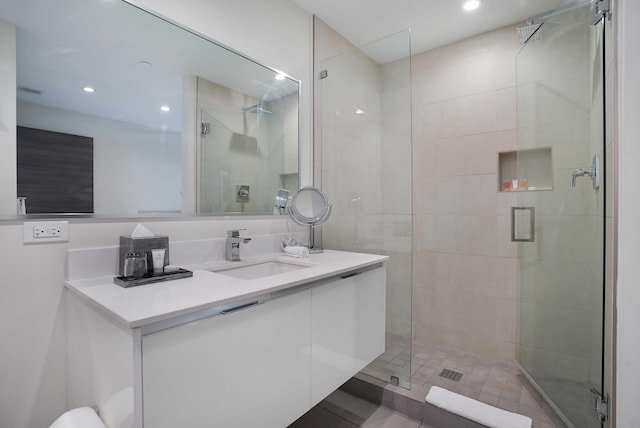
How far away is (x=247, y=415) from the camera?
1.10 m

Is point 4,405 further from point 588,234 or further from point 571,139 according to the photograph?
point 571,139

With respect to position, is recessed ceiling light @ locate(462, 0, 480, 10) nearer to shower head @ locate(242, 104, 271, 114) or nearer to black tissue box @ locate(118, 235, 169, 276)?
shower head @ locate(242, 104, 271, 114)

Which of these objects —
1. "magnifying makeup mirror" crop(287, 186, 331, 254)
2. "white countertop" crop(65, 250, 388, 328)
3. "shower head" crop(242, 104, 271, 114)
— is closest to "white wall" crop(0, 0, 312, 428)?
"white countertop" crop(65, 250, 388, 328)

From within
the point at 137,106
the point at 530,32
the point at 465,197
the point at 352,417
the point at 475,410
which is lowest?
the point at 352,417

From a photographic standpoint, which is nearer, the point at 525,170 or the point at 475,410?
the point at 475,410

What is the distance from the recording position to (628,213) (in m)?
1.22

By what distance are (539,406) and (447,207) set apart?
149cm

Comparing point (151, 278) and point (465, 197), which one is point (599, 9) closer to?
point (465, 197)

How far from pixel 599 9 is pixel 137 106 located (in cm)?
204

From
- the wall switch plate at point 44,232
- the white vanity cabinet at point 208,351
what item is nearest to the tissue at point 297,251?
the white vanity cabinet at point 208,351

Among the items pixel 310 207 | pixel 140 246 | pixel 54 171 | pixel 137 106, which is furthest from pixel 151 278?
pixel 310 207

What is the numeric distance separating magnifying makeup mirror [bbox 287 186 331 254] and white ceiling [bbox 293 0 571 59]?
1.33m

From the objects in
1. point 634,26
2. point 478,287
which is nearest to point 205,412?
point 634,26

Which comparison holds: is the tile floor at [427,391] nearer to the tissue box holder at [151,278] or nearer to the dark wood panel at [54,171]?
the tissue box holder at [151,278]
